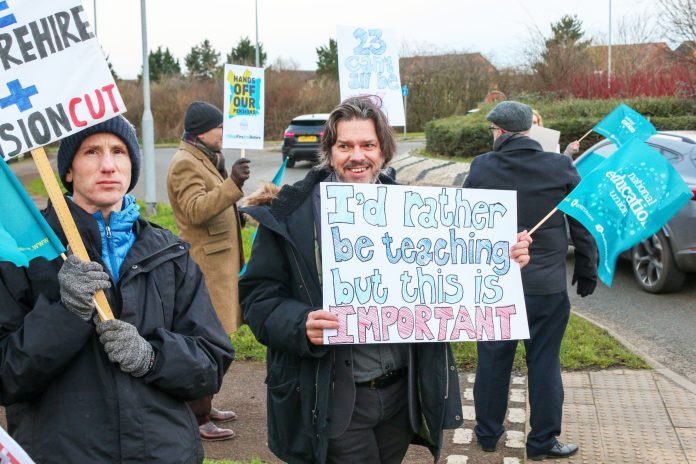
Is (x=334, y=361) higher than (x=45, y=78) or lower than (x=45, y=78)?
lower

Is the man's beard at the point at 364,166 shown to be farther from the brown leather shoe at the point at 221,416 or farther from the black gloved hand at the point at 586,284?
the brown leather shoe at the point at 221,416

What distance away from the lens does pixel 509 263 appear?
324cm

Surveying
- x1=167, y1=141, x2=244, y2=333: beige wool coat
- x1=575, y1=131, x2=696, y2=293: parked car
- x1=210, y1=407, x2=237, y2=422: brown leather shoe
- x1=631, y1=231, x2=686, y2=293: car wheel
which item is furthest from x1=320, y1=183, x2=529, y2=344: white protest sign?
x1=631, y1=231, x2=686, y2=293: car wheel

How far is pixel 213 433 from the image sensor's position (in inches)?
202

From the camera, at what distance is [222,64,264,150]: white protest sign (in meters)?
7.14

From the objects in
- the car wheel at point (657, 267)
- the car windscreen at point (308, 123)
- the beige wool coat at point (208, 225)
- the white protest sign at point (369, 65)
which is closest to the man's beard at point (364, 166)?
the beige wool coat at point (208, 225)

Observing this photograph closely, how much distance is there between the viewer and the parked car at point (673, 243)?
8.27 metres

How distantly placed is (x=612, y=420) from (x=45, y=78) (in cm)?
427

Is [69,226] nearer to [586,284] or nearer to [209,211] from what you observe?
[209,211]

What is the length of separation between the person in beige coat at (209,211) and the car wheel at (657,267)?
15.4 feet

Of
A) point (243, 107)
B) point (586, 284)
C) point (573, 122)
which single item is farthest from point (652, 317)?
point (573, 122)

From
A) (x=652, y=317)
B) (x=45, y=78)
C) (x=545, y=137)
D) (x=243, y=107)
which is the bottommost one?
(x=652, y=317)

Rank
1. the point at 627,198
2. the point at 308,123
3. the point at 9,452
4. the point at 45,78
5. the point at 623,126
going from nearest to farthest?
the point at 9,452, the point at 45,78, the point at 627,198, the point at 623,126, the point at 308,123

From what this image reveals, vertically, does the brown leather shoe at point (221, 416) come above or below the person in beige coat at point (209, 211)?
below
